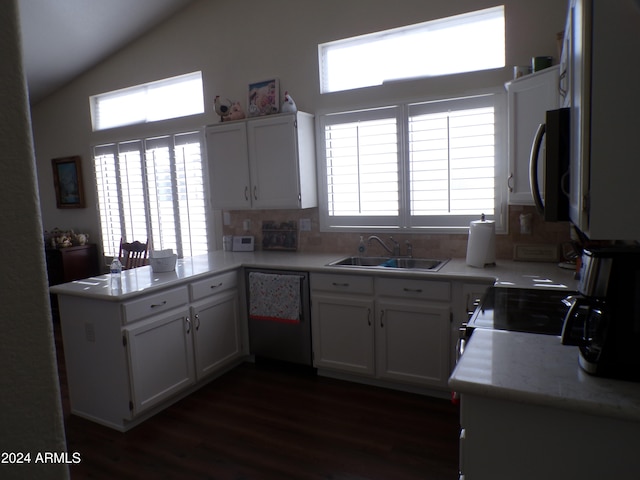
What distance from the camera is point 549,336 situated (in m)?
1.59

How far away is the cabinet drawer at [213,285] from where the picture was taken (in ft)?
10.4

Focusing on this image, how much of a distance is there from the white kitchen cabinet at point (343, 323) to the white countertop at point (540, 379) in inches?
62.9

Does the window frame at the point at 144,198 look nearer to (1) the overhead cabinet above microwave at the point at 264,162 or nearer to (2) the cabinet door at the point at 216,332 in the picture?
(1) the overhead cabinet above microwave at the point at 264,162

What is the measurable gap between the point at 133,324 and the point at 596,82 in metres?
2.63

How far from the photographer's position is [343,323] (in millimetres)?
3223

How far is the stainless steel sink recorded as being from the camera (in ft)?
11.0

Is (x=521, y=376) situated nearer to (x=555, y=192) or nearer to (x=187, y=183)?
(x=555, y=192)

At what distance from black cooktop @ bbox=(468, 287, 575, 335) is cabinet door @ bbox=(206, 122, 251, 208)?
238 cm

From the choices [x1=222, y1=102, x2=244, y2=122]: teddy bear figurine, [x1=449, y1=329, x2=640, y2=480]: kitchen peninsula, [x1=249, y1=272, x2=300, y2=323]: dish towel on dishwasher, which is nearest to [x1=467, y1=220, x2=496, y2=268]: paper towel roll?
[x1=249, y1=272, x2=300, y2=323]: dish towel on dishwasher

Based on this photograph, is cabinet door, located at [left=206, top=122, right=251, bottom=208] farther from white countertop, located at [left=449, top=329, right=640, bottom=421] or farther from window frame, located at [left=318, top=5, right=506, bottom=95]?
white countertop, located at [left=449, top=329, right=640, bottom=421]

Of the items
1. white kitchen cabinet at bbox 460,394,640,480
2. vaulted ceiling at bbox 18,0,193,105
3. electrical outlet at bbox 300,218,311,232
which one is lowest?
white kitchen cabinet at bbox 460,394,640,480

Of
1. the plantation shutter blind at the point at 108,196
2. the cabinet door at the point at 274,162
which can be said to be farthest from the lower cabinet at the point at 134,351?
the plantation shutter blind at the point at 108,196

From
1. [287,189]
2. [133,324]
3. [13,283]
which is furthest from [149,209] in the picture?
[13,283]

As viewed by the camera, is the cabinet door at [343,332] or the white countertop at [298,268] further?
the cabinet door at [343,332]
